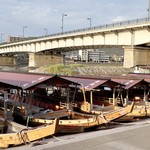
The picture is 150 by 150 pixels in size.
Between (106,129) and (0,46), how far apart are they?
94.4 meters

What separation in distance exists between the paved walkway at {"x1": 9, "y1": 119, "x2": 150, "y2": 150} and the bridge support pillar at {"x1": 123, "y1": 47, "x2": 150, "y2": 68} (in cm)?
3762

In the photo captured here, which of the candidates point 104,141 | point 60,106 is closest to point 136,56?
point 60,106

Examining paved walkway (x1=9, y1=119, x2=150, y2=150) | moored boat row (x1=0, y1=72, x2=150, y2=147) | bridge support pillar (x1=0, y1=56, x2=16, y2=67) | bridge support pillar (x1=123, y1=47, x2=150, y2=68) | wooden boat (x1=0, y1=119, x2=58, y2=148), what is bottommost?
paved walkway (x1=9, y1=119, x2=150, y2=150)

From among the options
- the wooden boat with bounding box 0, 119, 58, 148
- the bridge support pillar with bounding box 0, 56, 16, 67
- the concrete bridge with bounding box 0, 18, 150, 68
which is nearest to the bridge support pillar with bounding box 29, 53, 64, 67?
the concrete bridge with bounding box 0, 18, 150, 68

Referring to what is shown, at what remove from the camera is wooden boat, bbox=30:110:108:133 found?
18.5 m

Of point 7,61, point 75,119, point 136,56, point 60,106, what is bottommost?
point 75,119

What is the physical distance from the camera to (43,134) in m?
16.2

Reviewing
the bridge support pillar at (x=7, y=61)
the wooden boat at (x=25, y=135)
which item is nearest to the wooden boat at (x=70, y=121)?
the wooden boat at (x=25, y=135)

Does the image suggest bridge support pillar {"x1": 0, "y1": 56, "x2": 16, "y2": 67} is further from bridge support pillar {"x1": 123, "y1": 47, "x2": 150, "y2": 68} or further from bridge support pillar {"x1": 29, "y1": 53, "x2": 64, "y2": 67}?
bridge support pillar {"x1": 123, "y1": 47, "x2": 150, "y2": 68}

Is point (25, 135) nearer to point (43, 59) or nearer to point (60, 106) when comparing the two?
point (60, 106)

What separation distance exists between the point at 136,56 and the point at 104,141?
137 feet

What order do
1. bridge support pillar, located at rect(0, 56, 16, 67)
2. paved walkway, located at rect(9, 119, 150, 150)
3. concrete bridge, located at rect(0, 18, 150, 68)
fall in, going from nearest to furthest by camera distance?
paved walkway, located at rect(9, 119, 150, 150) → concrete bridge, located at rect(0, 18, 150, 68) → bridge support pillar, located at rect(0, 56, 16, 67)

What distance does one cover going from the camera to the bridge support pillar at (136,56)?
5578 centimetres

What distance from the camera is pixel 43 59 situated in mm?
88938
